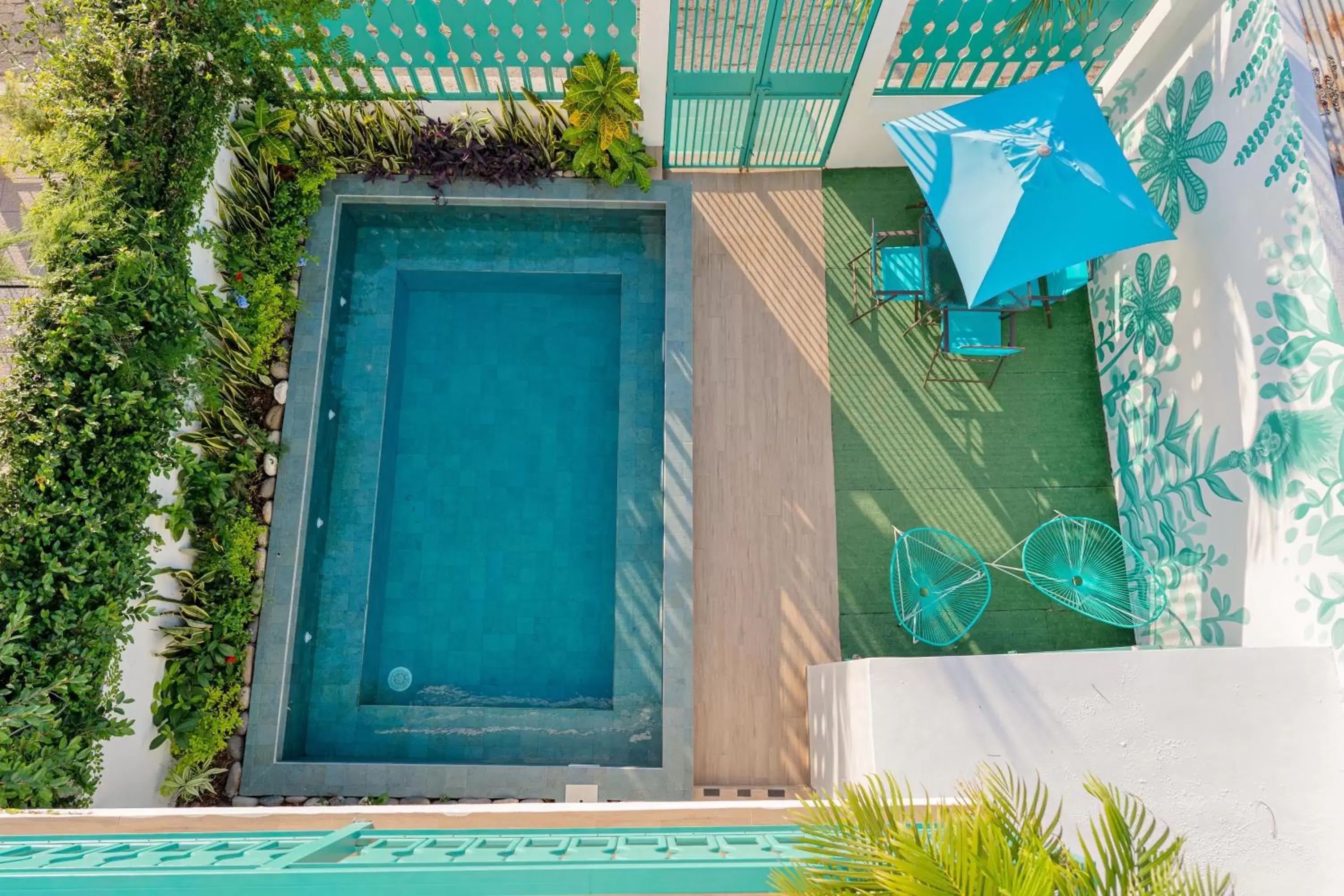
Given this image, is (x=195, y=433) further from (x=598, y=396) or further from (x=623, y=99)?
(x=623, y=99)

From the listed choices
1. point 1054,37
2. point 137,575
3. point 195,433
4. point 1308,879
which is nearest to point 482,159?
point 195,433

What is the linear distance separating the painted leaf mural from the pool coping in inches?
161

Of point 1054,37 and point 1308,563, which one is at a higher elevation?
point 1054,37

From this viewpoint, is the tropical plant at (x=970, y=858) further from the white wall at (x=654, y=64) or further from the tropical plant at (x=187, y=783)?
the white wall at (x=654, y=64)

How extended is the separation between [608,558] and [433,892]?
4038mm

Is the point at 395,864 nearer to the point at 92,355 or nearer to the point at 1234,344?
the point at 92,355

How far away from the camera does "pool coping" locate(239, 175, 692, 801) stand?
5.98 metres

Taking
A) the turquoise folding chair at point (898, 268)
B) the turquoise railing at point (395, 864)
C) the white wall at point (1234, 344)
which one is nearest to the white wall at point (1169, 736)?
the white wall at point (1234, 344)

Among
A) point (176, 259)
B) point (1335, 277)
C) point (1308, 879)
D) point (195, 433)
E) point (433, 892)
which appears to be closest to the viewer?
point (433, 892)

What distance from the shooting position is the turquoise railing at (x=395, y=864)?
2.97 meters

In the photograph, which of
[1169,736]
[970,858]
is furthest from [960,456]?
[970,858]

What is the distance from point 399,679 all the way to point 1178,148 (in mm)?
8077

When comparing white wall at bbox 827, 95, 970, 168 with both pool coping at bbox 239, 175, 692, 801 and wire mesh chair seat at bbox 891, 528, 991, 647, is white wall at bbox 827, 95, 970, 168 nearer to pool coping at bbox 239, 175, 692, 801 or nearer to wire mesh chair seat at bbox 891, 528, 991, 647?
pool coping at bbox 239, 175, 692, 801

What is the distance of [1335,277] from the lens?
15.8 feet
